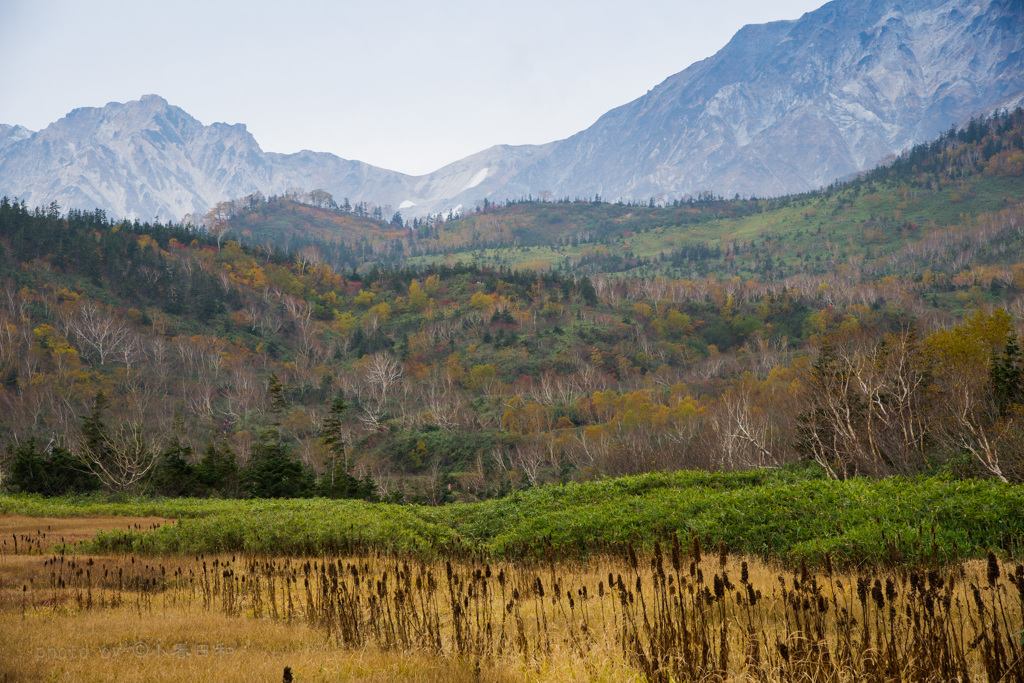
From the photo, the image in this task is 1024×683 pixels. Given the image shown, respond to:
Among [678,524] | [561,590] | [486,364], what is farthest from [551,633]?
[486,364]

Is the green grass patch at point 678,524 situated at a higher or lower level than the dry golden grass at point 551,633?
lower

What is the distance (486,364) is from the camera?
327 feet

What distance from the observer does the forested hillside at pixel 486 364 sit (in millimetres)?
32781

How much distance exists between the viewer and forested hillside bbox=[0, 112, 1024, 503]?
108 ft

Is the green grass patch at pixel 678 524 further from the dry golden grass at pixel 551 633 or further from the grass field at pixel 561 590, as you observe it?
the dry golden grass at pixel 551 633

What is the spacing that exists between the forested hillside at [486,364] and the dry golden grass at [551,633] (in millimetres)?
15655

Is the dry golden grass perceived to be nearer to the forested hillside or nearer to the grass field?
the grass field

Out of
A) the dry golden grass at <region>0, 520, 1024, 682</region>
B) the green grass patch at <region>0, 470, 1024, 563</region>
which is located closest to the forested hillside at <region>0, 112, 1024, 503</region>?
the green grass patch at <region>0, 470, 1024, 563</region>

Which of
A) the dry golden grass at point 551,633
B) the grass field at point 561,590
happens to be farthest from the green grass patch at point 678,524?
the dry golden grass at point 551,633

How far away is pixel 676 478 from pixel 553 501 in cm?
470

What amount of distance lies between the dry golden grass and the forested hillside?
15655 millimetres

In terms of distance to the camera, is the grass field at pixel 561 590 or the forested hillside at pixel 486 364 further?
the forested hillside at pixel 486 364

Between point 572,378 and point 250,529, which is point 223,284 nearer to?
point 572,378

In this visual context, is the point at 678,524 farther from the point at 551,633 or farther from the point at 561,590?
the point at 551,633
